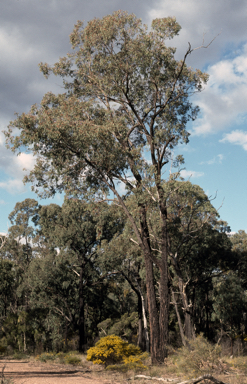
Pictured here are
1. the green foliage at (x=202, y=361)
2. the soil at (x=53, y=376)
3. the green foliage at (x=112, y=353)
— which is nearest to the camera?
the green foliage at (x=202, y=361)

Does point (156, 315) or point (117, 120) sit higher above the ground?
point (117, 120)

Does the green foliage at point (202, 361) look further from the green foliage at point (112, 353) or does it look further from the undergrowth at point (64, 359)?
the undergrowth at point (64, 359)

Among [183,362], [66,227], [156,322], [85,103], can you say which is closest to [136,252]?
[66,227]

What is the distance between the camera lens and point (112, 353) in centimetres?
1238

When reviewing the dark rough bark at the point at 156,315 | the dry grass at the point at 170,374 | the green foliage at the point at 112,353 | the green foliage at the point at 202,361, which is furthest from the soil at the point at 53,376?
the green foliage at the point at 202,361

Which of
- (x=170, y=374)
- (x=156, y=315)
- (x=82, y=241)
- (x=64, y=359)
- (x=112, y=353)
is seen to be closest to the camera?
(x=170, y=374)

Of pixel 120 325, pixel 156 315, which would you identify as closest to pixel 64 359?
pixel 156 315

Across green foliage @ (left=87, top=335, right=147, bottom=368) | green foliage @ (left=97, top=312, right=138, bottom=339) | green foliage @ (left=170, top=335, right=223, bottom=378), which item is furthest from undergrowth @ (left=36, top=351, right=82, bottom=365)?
green foliage @ (left=97, top=312, right=138, bottom=339)

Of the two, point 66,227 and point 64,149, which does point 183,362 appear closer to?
point 64,149

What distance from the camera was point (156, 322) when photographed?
12.5 meters

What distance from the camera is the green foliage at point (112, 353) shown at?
12.0m

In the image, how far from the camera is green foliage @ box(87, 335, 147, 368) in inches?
474

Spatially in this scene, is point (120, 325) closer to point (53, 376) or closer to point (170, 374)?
point (53, 376)

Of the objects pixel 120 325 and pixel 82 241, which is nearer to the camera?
pixel 82 241
